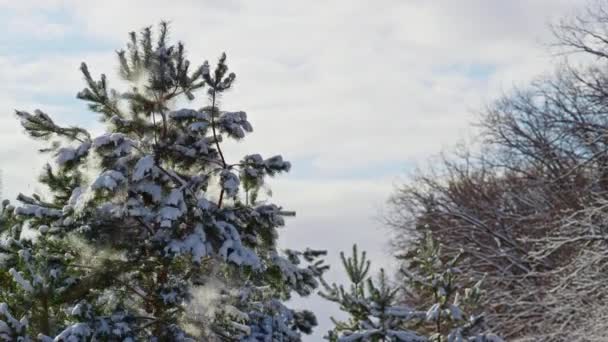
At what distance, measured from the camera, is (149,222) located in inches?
416

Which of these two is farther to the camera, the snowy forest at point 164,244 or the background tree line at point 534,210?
the background tree line at point 534,210

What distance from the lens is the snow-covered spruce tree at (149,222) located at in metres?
10.3

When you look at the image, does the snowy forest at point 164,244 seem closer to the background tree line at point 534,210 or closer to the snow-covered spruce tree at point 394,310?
the snow-covered spruce tree at point 394,310

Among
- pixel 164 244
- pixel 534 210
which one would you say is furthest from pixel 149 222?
pixel 534 210

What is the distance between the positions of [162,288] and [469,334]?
3.65 metres

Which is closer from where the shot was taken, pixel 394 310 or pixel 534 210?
pixel 394 310

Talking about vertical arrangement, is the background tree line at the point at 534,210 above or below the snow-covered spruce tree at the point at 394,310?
above

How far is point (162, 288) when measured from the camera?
10602mm

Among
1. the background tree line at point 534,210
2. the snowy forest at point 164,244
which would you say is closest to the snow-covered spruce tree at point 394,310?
the snowy forest at point 164,244

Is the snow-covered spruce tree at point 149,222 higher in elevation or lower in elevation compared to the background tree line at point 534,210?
lower

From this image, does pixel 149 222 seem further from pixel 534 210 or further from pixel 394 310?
pixel 534 210

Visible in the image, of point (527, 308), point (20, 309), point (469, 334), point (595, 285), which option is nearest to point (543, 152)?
point (527, 308)

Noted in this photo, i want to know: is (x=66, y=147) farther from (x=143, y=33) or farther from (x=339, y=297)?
(x=339, y=297)

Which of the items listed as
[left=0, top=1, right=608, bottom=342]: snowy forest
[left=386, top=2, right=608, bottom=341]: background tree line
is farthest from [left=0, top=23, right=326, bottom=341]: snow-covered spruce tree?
[left=386, top=2, right=608, bottom=341]: background tree line
